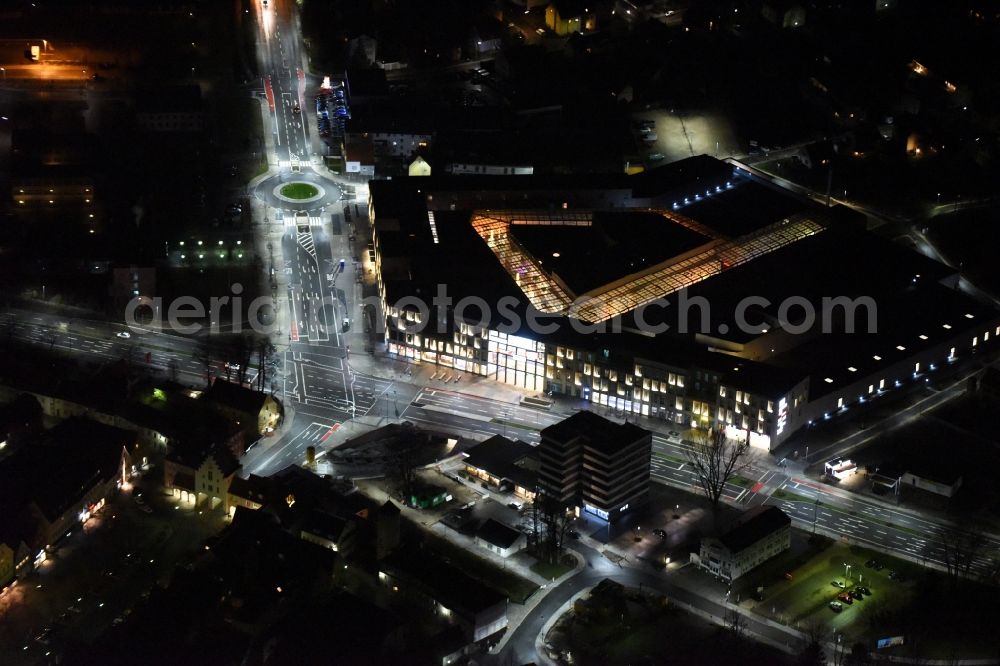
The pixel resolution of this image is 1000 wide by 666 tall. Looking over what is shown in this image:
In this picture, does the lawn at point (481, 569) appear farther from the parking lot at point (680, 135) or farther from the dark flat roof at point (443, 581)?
the parking lot at point (680, 135)

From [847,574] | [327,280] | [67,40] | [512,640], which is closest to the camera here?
[512,640]

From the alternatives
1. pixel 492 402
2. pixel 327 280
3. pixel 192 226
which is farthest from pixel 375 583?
pixel 192 226

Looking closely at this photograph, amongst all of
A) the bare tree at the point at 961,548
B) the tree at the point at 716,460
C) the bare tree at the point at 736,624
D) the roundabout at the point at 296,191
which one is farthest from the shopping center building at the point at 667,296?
the bare tree at the point at 736,624

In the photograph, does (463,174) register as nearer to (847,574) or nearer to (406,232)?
(406,232)

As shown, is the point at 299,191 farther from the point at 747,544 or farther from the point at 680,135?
the point at 747,544

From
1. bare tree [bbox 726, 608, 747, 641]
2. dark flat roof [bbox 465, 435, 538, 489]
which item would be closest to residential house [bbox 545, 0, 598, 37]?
dark flat roof [bbox 465, 435, 538, 489]

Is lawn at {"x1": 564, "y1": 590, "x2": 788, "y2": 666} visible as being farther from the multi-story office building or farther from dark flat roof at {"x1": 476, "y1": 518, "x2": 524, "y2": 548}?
the multi-story office building
